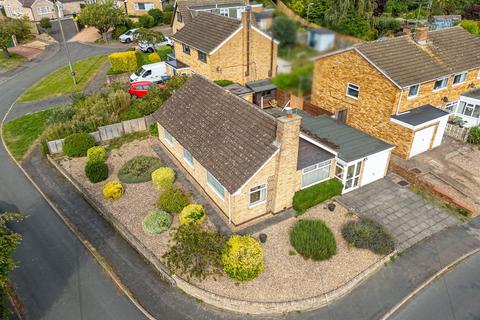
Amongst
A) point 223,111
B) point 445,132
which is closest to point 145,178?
point 223,111

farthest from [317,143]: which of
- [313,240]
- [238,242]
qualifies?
[238,242]

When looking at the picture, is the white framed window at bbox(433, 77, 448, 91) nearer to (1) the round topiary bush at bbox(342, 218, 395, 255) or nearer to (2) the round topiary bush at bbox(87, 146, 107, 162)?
(1) the round topiary bush at bbox(342, 218, 395, 255)

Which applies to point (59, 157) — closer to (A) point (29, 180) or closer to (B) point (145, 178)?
(A) point (29, 180)

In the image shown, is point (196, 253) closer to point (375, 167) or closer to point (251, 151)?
point (251, 151)

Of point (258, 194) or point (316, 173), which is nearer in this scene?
point (258, 194)

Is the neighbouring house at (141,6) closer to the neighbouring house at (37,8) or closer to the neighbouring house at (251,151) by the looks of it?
the neighbouring house at (37,8)

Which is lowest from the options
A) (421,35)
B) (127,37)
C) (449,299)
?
(449,299)

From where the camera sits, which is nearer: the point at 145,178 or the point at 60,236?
the point at 60,236
